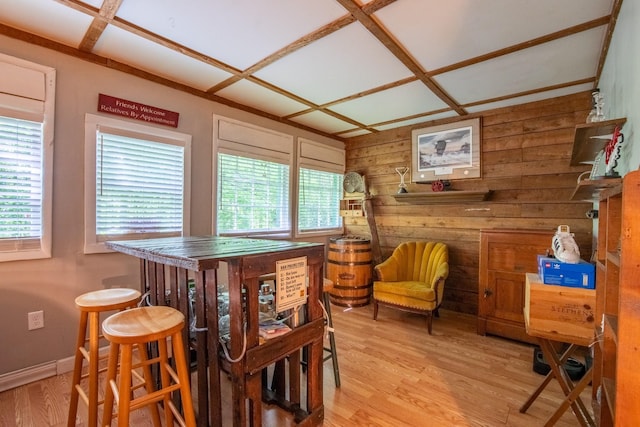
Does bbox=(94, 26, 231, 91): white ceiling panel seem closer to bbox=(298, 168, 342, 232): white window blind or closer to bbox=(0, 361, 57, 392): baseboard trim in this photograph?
bbox=(298, 168, 342, 232): white window blind

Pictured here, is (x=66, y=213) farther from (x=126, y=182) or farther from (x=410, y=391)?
(x=410, y=391)

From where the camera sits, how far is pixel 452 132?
345 centimetres

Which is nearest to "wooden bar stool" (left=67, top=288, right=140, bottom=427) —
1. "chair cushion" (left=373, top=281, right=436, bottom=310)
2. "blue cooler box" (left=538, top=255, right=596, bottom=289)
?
"blue cooler box" (left=538, top=255, right=596, bottom=289)

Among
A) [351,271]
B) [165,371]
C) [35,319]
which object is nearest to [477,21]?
[165,371]

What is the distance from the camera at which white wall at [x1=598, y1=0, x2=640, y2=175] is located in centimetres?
138

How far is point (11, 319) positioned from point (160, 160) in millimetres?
1444

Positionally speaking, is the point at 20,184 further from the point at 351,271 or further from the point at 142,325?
the point at 351,271

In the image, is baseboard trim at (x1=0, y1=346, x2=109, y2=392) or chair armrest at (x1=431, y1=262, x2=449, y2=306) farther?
chair armrest at (x1=431, y1=262, x2=449, y2=306)

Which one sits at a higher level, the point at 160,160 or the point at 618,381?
the point at 160,160

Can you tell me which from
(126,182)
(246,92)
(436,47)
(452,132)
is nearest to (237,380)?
(126,182)

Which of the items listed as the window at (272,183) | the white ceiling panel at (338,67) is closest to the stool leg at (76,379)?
the window at (272,183)

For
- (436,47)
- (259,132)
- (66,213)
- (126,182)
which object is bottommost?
(66,213)

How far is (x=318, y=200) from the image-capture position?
4.17 m

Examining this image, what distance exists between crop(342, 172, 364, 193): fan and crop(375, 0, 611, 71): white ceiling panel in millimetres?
2262
